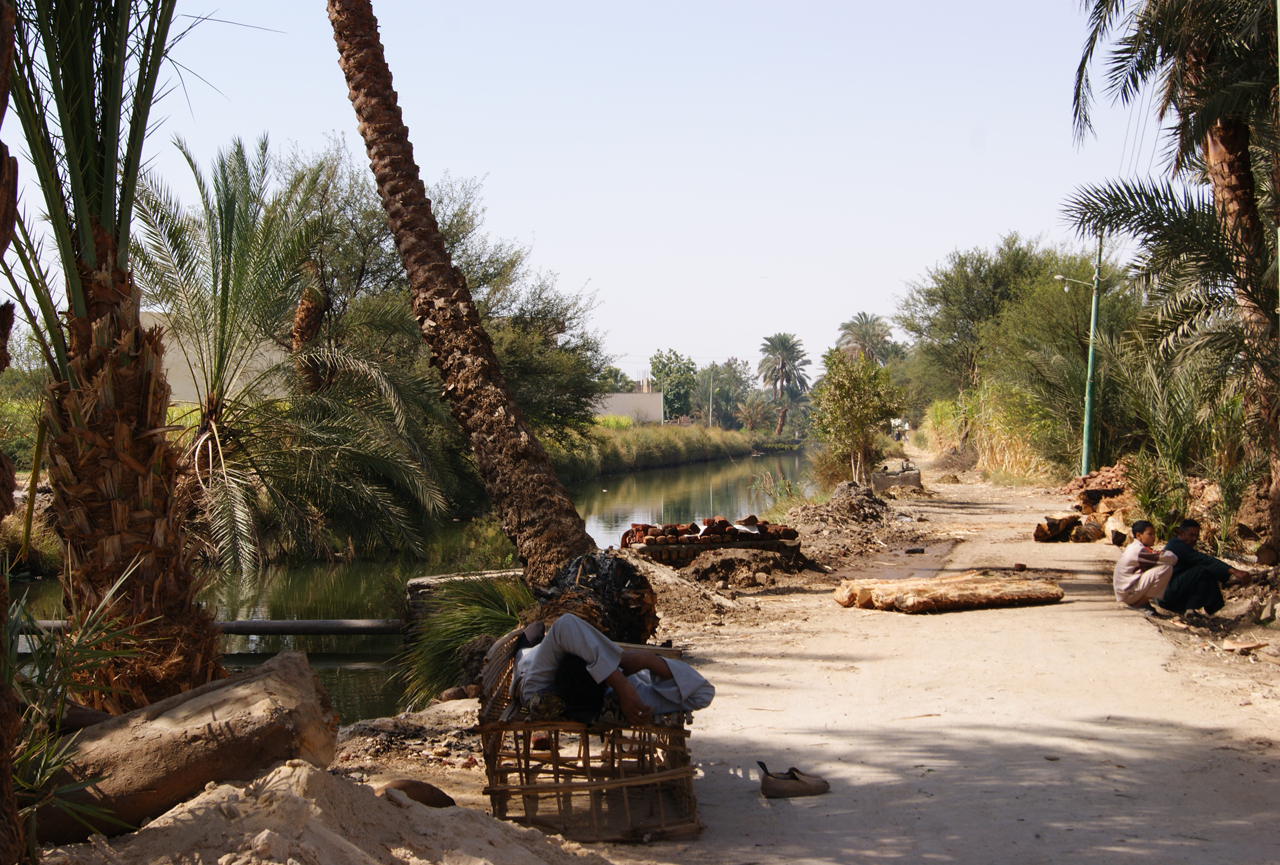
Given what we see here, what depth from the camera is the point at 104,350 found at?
3996 mm

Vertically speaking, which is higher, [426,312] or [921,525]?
[426,312]

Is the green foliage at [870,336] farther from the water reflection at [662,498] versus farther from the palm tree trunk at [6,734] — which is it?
the palm tree trunk at [6,734]

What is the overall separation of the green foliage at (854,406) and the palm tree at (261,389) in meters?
10.3

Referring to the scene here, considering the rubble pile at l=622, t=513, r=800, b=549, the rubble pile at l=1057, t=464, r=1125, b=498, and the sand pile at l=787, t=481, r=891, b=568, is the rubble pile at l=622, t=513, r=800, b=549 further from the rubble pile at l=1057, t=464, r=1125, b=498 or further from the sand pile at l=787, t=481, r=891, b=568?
the rubble pile at l=1057, t=464, r=1125, b=498

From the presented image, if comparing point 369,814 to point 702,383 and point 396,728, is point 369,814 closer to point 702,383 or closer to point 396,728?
point 396,728

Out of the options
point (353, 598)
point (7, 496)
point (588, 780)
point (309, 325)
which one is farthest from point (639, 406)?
point (7, 496)

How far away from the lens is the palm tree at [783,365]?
115000 millimetres

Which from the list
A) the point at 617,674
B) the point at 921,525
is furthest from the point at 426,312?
the point at 921,525

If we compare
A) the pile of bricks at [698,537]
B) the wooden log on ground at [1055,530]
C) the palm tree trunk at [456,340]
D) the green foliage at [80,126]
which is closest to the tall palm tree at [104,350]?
the green foliage at [80,126]

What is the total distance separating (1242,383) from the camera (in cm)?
1079

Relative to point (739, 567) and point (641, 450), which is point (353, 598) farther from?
point (641, 450)

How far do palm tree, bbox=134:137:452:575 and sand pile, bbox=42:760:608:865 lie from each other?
720 centimetres

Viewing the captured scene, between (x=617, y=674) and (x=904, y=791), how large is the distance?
1.51 metres

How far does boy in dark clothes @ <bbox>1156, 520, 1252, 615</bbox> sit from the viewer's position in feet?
26.0
